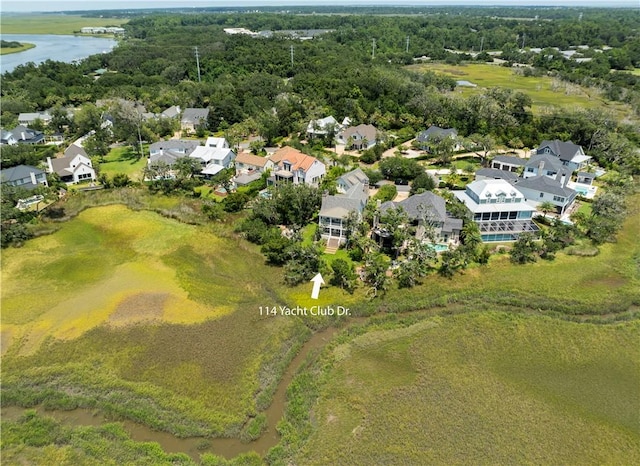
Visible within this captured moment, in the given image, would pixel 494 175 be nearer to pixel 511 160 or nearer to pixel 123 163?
pixel 511 160


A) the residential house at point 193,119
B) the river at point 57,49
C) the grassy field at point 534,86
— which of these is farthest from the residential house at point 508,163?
the river at point 57,49

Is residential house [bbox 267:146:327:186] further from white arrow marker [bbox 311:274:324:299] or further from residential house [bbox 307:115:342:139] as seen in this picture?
white arrow marker [bbox 311:274:324:299]

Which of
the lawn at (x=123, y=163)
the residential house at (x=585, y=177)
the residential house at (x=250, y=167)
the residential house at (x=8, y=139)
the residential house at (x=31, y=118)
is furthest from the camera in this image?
the residential house at (x=31, y=118)

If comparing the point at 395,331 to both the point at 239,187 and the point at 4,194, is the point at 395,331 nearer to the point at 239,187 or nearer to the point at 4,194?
the point at 239,187

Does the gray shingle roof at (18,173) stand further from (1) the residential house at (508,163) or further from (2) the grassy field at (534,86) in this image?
(2) the grassy field at (534,86)

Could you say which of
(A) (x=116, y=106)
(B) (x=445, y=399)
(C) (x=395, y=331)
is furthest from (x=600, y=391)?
(A) (x=116, y=106)

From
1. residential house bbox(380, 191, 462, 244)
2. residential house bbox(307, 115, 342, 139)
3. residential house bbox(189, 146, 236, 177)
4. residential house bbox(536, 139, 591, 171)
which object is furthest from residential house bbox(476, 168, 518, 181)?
residential house bbox(189, 146, 236, 177)
